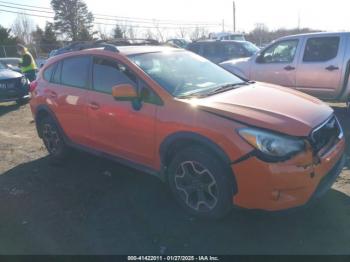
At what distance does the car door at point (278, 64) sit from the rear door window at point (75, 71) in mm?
4948

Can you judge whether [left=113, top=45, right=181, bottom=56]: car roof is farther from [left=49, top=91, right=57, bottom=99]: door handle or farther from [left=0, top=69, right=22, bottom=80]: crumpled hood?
[left=0, top=69, right=22, bottom=80]: crumpled hood

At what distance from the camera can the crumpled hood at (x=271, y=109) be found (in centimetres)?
319

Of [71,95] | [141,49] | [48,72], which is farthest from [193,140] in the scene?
[48,72]

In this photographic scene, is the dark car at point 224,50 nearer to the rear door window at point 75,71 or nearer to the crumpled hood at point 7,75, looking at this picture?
the crumpled hood at point 7,75

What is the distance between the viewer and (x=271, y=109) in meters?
3.46

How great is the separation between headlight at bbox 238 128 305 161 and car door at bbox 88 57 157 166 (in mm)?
1160

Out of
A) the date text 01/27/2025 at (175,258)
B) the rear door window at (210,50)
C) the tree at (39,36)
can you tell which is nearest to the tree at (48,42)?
the tree at (39,36)

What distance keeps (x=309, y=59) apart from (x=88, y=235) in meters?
6.25

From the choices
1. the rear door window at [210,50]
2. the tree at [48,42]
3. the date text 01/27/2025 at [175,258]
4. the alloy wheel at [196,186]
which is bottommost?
the date text 01/27/2025 at [175,258]

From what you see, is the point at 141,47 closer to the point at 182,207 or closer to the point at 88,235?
the point at 182,207

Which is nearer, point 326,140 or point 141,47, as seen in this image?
point 326,140

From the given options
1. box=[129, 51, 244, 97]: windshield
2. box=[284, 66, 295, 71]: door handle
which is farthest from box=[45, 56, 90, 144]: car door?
box=[284, 66, 295, 71]: door handle

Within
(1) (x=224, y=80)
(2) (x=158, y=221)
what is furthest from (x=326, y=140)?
(2) (x=158, y=221)

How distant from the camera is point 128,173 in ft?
16.4
